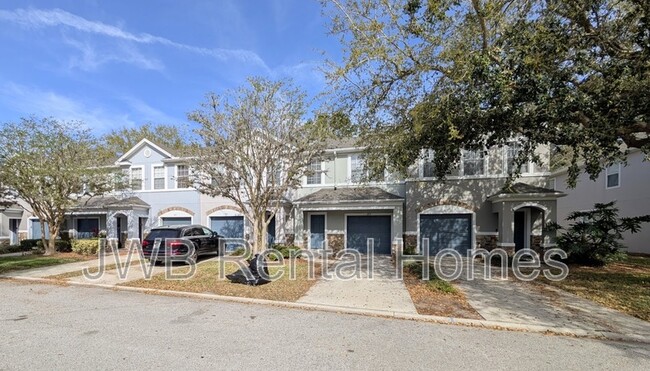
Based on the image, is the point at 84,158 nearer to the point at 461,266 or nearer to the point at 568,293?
the point at 461,266

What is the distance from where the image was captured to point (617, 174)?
57.4 ft

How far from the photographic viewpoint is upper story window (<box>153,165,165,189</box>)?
1958cm

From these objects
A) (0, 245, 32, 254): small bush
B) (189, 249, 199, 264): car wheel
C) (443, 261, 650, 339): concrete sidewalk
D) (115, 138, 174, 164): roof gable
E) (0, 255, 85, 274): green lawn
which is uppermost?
(115, 138, 174, 164): roof gable

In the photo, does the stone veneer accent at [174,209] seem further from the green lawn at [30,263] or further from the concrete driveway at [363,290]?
the concrete driveway at [363,290]

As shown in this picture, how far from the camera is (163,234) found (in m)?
13.6

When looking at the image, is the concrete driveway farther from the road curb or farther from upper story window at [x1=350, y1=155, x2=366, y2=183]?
upper story window at [x1=350, y1=155, x2=366, y2=183]

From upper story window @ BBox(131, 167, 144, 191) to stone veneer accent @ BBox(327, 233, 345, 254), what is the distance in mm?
11740

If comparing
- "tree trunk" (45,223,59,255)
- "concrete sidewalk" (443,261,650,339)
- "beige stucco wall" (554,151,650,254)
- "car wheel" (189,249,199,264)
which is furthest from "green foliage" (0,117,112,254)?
"beige stucco wall" (554,151,650,254)

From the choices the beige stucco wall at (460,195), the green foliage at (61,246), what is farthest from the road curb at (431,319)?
the green foliage at (61,246)

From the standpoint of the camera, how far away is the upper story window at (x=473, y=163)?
15391 mm

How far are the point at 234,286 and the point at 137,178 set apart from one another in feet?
46.4

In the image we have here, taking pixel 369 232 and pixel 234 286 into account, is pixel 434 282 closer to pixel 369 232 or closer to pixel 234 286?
pixel 234 286

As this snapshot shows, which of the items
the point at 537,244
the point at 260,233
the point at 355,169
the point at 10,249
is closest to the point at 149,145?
the point at 10,249

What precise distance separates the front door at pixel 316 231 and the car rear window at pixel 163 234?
6.60 m
